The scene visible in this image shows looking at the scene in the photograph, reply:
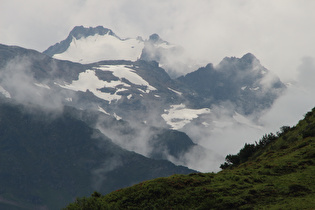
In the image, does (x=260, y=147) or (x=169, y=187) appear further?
(x=260, y=147)

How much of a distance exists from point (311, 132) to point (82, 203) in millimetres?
50727

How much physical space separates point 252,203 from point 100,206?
19.2m

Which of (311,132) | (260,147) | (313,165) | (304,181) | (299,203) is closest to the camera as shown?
(299,203)

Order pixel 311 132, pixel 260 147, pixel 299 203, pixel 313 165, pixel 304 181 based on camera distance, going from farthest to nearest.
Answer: pixel 260 147
pixel 311 132
pixel 313 165
pixel 304 181
pixel 299 203

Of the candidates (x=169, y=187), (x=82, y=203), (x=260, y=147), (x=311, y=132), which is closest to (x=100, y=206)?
(x=82, y=203)

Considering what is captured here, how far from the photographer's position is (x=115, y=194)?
5559cm

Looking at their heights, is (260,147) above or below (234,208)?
above

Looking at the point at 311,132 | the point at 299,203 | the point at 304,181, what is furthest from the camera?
the point at 311,132

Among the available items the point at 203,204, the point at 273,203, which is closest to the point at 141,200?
the point at 203,204

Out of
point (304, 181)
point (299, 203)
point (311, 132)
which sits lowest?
point (299, 203)

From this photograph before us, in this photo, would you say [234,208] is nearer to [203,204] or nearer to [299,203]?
[203,204]

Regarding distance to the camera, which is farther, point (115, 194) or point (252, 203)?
point (115, 194)

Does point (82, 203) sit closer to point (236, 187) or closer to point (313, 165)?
point (236, 187)

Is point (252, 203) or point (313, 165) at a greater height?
point (313, 165)
